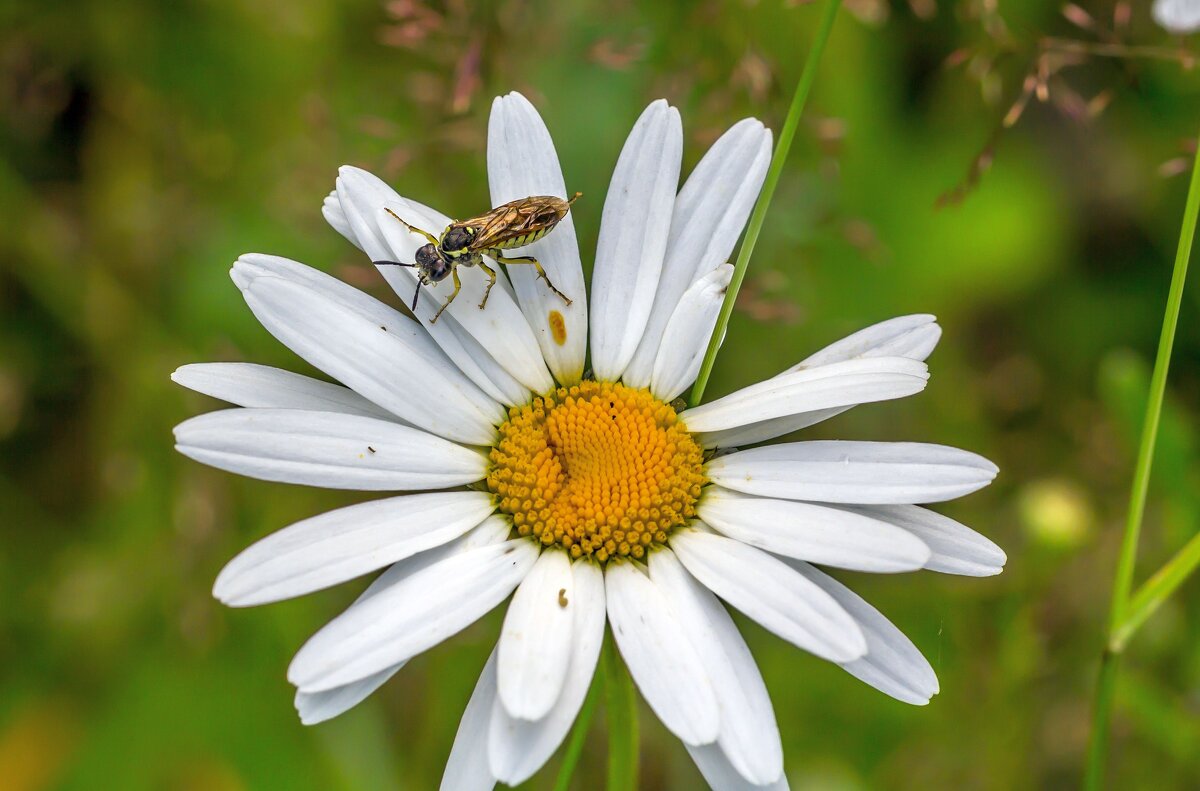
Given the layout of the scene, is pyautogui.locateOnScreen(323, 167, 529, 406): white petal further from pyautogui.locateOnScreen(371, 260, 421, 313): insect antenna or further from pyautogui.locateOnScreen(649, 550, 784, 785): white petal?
pyautogui.locateOnScreen(649, 550, 784, 785): white petal

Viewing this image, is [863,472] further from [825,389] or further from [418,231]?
[418,231]

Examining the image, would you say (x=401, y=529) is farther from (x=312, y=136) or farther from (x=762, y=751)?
(x=312, y=136)

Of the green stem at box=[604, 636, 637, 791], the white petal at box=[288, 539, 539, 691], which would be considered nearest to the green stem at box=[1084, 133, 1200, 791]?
the green stem at box=[604, 636, 637, 791]

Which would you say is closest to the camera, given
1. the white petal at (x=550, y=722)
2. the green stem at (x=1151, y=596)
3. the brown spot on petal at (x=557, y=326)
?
the white petal at (x=550, y=722)

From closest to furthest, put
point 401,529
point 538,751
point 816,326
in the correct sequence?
point 538,751, point 401,529, point 816,326

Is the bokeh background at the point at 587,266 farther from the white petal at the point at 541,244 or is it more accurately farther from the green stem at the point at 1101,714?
the green stem at the point at 1101,714

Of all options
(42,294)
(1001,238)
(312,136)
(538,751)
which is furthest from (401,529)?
(1001,238)

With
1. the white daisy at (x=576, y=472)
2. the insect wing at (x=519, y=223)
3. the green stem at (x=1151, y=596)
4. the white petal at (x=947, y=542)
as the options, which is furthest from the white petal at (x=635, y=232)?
the green stem at (x=1151, y=596)
